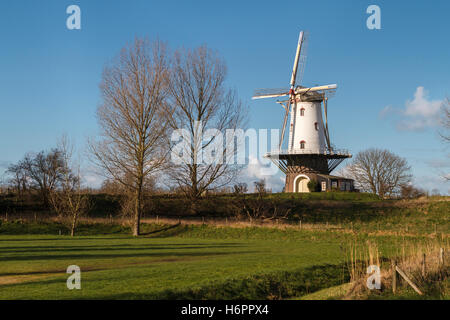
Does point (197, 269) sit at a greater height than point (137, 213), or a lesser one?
lesser

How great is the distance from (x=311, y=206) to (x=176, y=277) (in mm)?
34305

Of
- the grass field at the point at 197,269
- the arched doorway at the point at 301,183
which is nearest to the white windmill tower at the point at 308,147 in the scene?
the arched doorway at the point at 301,183

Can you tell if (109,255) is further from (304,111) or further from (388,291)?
(304,111)

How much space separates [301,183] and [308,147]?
5016 millimetres

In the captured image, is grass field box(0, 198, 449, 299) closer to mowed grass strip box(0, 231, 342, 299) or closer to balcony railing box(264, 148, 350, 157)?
mowed grass strip box(0, 231, 342, 299)

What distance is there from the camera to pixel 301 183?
5659 cm

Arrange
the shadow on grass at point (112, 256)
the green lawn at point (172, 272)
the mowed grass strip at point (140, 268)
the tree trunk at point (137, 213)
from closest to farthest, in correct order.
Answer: the mowed grass strip at point (140, 268) → the green lawn at point (172, 272) → the shadow on grass at point (112, 256) → the tree trunk at point (137, 213)

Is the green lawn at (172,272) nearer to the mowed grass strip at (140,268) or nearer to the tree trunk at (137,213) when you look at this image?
the mowed grass strip at (140,268)

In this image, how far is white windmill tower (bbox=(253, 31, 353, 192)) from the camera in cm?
5544

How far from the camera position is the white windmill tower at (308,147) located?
55.4 meters

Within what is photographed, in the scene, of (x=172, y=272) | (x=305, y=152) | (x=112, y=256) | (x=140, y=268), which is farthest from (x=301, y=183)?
(x=172, y=272)

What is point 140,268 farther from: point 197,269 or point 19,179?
point 19,179
